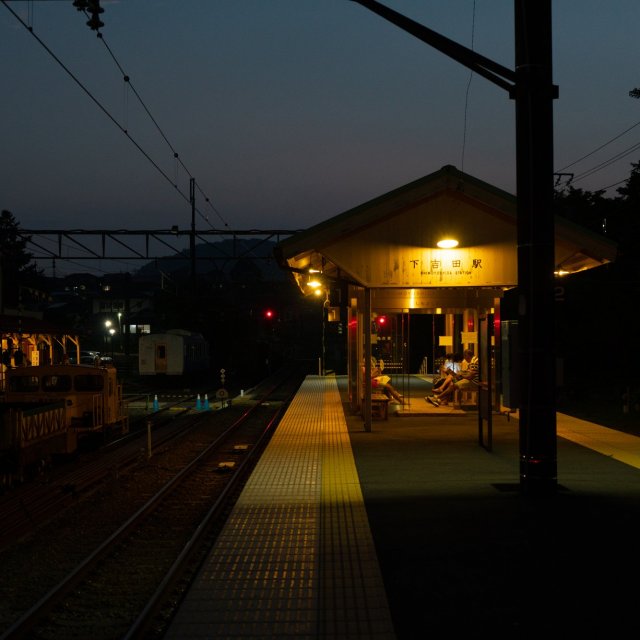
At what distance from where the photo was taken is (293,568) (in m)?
6.81

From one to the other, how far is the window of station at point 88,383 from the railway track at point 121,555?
241 cm

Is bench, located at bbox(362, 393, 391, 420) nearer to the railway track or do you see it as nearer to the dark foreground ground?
the railway track

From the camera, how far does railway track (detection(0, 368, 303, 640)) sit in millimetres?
6027

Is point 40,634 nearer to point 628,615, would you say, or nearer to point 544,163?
point 628,615

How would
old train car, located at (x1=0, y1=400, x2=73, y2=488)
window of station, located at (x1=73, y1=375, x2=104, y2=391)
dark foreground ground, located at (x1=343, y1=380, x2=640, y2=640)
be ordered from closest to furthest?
dark foreground ground, located at (x1=343, y1=380, x2=640, y2=640) < old train car, located at (x1=0, y1=400, x2=73, y2=488) < window of station, located at (x1=73, y1=375, x2=104, y2=391)

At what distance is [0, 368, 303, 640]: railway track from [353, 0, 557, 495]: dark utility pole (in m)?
3.93

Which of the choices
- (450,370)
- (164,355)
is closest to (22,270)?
(164,355)

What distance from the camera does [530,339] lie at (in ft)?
30.0

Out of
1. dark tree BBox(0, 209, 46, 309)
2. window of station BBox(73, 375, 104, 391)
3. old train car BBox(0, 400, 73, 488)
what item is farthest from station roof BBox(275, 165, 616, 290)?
dark tree BBox(0, 209, 46, 309)

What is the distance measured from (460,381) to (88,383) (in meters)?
9.38

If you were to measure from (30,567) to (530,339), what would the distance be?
5902 mm

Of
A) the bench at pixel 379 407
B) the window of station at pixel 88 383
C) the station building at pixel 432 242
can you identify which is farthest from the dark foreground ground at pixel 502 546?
the window of station at pixel 88 383

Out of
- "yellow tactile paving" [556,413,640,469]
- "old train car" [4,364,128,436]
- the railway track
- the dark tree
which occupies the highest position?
the dark tree

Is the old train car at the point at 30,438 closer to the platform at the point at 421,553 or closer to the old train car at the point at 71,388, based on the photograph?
the old train car at the point at 71,388
